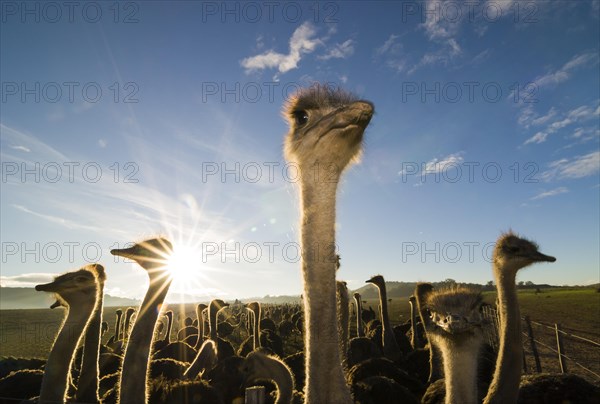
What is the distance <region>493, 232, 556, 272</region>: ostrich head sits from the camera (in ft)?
16.4

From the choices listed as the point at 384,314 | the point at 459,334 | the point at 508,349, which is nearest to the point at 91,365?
the point at 459,334

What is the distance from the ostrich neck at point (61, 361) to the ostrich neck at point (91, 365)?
0.39 metres

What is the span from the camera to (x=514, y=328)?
4465 millimetres

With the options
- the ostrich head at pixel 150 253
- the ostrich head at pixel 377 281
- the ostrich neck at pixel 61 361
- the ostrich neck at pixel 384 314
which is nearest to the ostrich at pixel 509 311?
the ostrich head at pixel 150 253

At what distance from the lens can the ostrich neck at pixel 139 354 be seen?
3.57 metres

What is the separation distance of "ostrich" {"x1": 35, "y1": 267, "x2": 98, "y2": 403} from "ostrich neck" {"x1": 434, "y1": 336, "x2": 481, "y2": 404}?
3.32 metres

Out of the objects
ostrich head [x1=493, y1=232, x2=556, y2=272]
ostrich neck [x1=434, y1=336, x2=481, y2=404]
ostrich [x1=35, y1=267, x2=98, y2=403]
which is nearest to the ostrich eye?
ostrich neck [x1=434, y1=336, x2=481, y2=404]

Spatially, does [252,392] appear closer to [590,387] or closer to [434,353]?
[590,387]

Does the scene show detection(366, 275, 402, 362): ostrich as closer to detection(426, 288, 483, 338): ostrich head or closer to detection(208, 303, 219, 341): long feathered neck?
detection(208, 303, 219, 341): long feathered neck

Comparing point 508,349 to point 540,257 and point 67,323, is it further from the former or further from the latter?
point 67,323

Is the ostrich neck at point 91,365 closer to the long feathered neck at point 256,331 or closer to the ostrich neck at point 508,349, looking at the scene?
the ostrich neck at point 508,349

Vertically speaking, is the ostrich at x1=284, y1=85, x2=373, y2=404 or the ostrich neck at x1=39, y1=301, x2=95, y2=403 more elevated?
the ostrich at x1=284, y1=85, x2=373, y2=404

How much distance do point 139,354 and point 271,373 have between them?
2.33 metres

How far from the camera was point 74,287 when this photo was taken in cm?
477
